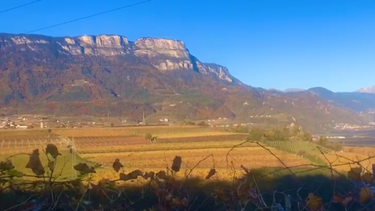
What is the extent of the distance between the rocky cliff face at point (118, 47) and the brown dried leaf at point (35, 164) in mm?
129193

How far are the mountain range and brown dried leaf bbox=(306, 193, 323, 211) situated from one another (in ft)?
209

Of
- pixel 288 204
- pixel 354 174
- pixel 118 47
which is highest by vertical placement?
pixel 118 47

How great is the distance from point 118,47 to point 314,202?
14638 cm

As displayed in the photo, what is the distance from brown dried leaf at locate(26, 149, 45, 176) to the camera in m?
1.26

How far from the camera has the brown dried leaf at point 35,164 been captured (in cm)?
126

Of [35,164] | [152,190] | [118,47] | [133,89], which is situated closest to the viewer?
[35,164]

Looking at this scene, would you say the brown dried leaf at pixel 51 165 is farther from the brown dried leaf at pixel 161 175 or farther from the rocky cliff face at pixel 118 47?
the rocky cliff face at pixel 118 47

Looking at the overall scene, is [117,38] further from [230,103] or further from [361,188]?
[361,188]

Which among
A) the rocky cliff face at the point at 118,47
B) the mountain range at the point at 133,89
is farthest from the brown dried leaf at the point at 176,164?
the rocky cliff face at the point at 118,47

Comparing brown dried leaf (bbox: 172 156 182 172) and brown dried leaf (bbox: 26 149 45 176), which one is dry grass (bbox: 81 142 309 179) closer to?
brown dried leaf (bbox: 172 156 182 172)

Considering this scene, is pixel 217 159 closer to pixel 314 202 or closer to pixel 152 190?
pixel 152 190

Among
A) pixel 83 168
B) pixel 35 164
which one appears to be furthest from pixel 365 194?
pixel 35 164

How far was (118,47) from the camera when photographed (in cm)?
14512

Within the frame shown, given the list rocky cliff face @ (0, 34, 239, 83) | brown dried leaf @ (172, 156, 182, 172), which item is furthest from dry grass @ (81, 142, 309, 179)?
rocky cliff face @ (0, 34, 239, 83)
